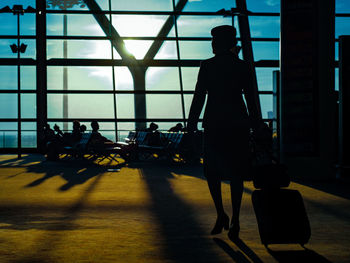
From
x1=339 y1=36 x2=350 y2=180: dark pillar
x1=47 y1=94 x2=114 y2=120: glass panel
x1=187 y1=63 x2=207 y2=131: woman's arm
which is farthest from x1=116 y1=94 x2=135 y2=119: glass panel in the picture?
x1=187 y1=63 x2=207 y2=131: woman's arm

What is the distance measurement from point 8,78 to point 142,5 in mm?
5887

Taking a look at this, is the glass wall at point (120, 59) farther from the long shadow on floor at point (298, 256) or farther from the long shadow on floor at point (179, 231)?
the long shadow on floor at point (298, 256)

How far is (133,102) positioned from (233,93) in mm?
13199

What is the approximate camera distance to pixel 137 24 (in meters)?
17.0

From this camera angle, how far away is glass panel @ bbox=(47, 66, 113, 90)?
16.4 meters

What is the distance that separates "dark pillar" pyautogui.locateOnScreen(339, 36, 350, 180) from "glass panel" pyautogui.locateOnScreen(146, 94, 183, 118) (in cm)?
920

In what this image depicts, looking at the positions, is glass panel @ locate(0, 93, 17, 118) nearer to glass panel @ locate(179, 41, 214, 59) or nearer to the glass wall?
the glass wall

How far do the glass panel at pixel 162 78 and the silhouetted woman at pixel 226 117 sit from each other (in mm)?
12855

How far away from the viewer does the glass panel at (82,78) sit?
1636cm

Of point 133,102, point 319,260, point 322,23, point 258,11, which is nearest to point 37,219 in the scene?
point 319,260

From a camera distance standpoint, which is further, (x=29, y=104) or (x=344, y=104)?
(x=29, y=104)

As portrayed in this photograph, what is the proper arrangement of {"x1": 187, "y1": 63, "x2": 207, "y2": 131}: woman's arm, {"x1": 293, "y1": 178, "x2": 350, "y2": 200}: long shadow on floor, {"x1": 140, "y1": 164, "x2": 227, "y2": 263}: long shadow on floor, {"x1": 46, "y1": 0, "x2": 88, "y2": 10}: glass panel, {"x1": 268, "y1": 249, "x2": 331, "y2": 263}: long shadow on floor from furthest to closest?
{"x1": 46, "y1": 0, "x2": 88, "y2": 10}: glass panel → {"x1": 293, "y1": 178, "x2": 350, "y2": 200}: long shadow on floor → {"x1": 187, "y1": 63, "x2": 207, "y2": 131}: woman's arm → {"x1": 140, "y1": 164, "x2": 227, "y2": 263}: long shadow on floor → {"x1": 268, "y1": 249, "x2": 331, "y2": 263}: long shadow on floor

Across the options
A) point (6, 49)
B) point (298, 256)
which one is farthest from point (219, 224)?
point (6, 49)

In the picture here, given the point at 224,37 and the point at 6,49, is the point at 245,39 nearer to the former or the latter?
the point at 6,49
